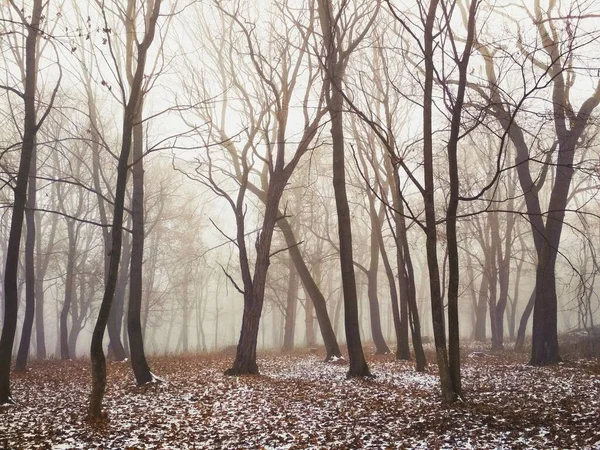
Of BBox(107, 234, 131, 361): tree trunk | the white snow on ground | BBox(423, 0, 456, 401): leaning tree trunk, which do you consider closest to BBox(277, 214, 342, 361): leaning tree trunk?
the white snow on ground

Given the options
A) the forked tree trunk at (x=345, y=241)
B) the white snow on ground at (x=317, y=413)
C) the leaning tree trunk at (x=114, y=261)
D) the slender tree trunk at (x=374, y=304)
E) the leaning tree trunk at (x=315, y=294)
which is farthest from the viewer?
the slender tree trunk at (x=374, y=304)

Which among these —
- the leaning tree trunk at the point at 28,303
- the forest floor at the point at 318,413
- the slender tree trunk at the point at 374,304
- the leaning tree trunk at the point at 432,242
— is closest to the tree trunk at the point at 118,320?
the leaning tree trunk at the point at 28,303

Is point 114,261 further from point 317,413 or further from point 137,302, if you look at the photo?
point 317,413

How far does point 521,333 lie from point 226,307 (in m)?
49.0

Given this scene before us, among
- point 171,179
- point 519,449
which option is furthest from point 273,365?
point 171,179

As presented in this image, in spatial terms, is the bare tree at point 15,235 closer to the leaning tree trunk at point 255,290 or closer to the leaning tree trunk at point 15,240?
the leaning tree trunk at point 15,240

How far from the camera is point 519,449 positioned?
5613 millimetres

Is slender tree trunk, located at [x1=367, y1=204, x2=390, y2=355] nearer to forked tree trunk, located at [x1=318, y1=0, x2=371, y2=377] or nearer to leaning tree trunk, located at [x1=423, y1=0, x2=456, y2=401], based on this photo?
forked tree trunk, located at [x1=318, y1=0, x2=371, y2=377]

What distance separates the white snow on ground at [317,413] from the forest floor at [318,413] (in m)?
0.02

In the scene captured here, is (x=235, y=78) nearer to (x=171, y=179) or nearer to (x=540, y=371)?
(x=540, y=371)

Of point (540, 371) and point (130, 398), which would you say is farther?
point (540, 371)

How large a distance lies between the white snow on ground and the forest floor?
2 cm

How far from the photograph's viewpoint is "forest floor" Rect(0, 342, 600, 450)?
20.3ft

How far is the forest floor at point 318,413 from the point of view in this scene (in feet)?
20.3
